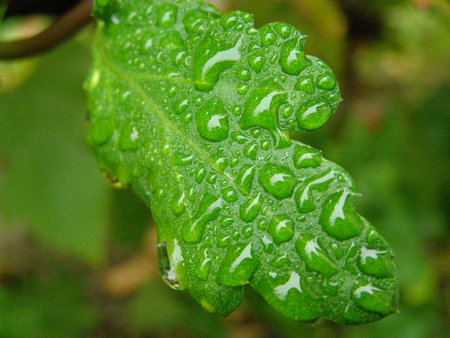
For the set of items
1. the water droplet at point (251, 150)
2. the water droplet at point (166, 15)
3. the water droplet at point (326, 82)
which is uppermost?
the water droplet at point (326, 82)

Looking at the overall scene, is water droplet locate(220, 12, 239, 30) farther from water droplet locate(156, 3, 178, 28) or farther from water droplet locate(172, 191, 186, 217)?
water droplet locate(172, 191, 186, 217)

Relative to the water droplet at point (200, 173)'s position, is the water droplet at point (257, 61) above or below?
above

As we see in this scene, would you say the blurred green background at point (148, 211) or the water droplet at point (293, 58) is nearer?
the water droplet at point (293, 58)

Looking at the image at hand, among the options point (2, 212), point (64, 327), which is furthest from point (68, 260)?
point (2, 212)

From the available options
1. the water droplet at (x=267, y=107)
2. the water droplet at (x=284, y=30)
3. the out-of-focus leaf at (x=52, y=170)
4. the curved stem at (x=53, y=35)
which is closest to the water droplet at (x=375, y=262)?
the water droplet at (x=267, y=107)

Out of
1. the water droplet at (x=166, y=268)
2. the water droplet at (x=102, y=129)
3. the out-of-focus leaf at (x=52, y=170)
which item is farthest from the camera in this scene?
the out-of-focus leaf at (x=52, y=170)

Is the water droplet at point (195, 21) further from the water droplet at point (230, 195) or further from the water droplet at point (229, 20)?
the water droplet at point (230, 195)

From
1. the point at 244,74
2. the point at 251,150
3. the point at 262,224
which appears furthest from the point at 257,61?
the point at 262,224
